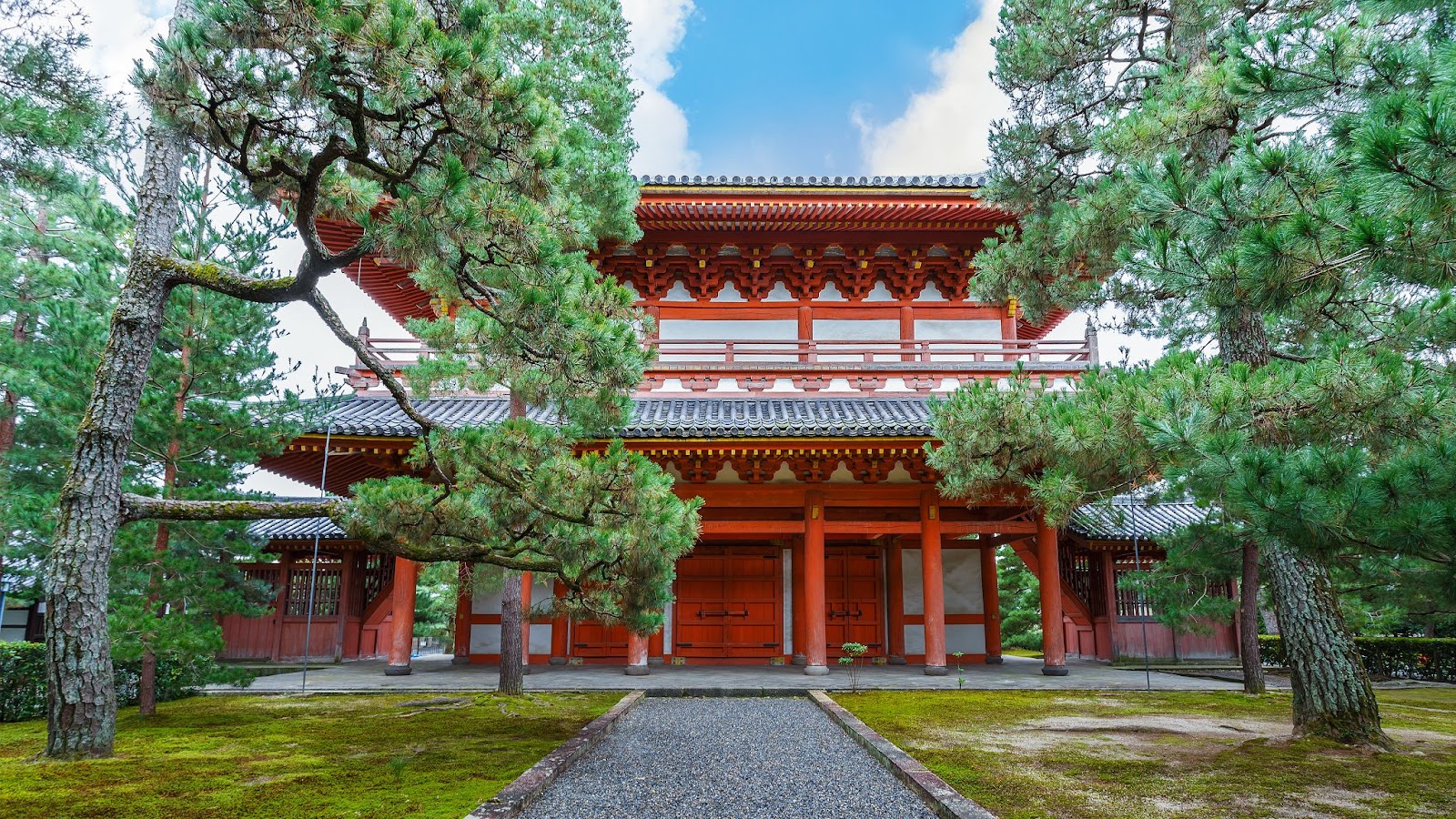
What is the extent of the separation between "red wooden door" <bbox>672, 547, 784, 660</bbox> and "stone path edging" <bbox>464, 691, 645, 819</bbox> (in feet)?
17.1

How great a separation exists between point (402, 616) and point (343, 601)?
4.12 m

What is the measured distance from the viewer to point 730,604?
11.8 m

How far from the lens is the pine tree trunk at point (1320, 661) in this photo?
527 centimetres

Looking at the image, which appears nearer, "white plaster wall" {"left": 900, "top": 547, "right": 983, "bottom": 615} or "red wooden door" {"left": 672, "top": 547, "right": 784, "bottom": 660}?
"red wooden door" {"left": 672, "top": 547, "right": 784, "bottom": 660}

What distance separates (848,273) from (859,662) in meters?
6.15

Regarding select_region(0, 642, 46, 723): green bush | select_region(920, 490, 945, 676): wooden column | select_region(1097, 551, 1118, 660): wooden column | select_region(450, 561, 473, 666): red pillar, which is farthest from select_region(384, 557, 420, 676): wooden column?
select_region(1097, 551, 1118, 660): wooden column

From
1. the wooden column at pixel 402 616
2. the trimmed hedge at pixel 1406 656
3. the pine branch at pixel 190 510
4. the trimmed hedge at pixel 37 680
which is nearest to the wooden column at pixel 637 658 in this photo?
the wooden column at pixel 402 616

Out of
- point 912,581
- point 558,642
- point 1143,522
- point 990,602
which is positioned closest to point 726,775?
point 558,642

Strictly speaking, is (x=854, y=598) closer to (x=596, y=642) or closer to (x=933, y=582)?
(x=933, y=582)

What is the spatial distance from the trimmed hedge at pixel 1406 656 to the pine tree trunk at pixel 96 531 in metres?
14.2

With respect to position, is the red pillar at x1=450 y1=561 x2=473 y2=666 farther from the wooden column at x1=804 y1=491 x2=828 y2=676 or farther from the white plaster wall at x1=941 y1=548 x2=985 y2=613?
the white plaster wall at x1=941 y1=548 x2=985 y2=613

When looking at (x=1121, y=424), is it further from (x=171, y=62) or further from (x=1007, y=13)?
(x=171, y=62)

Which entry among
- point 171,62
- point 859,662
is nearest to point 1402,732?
point 859,662

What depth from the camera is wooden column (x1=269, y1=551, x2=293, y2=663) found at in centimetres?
1278
